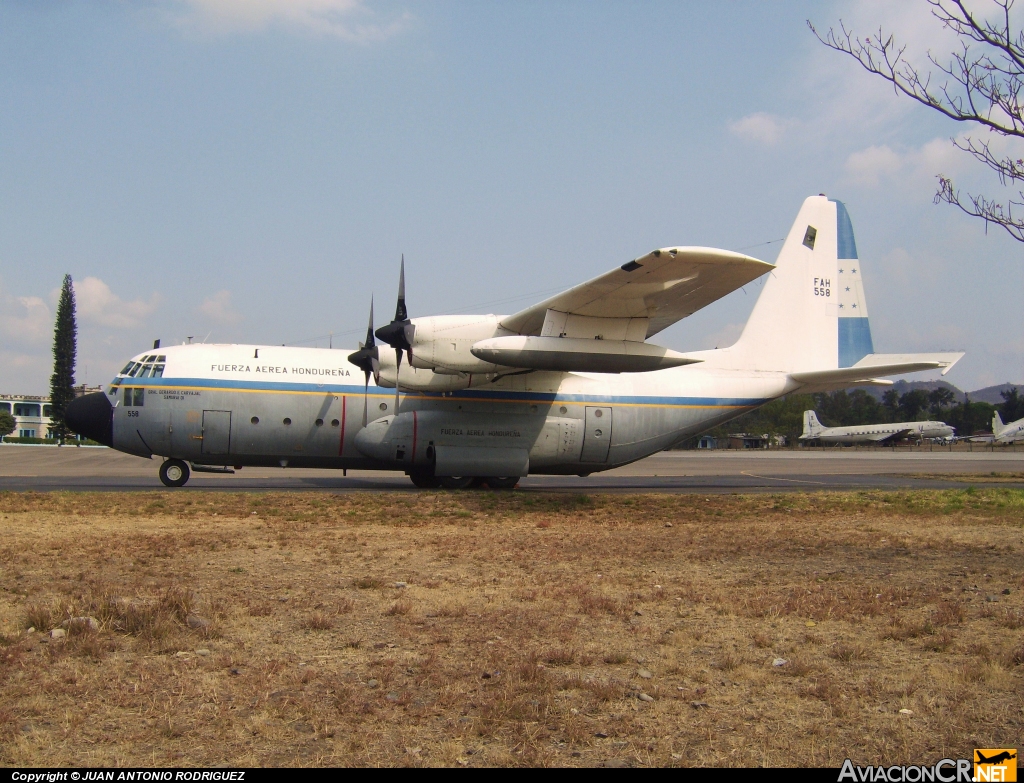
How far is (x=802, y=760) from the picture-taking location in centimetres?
377

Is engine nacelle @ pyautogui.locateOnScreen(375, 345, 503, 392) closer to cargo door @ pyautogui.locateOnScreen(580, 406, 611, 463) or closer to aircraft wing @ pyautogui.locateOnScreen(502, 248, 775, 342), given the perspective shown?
aircraft wing @ pyautogui.locateOnScreen(502, 248, 775, 342)

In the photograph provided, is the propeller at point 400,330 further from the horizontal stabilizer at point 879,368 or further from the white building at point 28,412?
the white building at point 28,412

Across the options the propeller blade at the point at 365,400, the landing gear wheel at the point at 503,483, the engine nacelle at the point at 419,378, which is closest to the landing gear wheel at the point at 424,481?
the landing gear wheel at the point at 503,483

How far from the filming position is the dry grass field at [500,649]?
13.0 feet

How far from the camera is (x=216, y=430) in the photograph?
19531mm

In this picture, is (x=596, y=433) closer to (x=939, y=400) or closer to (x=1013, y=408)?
(x=1013, y=408)

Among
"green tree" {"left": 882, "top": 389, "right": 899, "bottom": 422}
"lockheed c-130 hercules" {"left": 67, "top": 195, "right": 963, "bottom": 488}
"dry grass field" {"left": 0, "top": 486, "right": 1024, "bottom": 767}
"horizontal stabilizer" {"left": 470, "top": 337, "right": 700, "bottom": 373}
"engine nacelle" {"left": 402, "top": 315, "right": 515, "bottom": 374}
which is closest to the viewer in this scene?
"dry grass field" {"left": 0, "top": 486, "right": 1024, "bottom": 767}

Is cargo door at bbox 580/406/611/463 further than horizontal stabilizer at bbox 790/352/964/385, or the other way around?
cargo door at bbox 580/406/611/463

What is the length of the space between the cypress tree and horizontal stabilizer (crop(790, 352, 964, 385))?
84.6 m

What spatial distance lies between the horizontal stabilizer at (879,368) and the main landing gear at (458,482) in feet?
29.5

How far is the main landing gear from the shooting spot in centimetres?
2167

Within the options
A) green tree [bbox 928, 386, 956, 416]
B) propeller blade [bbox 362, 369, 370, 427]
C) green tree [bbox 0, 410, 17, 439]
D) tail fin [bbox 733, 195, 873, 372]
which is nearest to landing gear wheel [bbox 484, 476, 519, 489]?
propeller blade [bbox 362, 369, 370, 427]

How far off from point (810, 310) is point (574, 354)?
10.3 meters

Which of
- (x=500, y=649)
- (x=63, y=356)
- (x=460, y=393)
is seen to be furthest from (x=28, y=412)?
(x=500, y=649)
